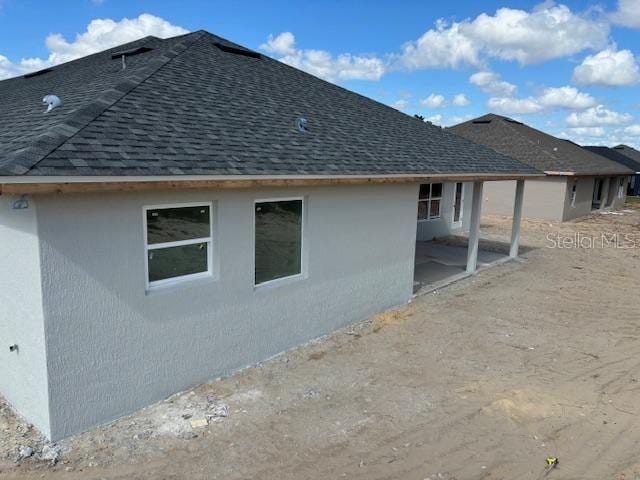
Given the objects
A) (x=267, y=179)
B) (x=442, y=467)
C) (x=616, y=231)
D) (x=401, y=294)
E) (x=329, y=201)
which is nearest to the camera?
(x=442, y=467)

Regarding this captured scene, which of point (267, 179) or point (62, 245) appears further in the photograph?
point (267, 179)

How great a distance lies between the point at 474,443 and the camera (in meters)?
5.48

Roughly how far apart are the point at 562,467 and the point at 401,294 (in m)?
5.93

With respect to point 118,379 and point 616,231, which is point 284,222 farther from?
point 616,231

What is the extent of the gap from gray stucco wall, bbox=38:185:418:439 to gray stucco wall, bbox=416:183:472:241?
10.1 metres

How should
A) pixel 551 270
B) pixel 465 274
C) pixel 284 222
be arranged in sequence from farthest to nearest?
pixel 551 270
pixel 465 274
pixel 284 222

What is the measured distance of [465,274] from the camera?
13.6m

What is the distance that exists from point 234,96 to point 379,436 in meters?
6.34

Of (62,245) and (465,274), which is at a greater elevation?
(62,245)

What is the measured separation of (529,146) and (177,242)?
2725 centimetres

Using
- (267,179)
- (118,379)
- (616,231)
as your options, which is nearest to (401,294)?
(267,179)

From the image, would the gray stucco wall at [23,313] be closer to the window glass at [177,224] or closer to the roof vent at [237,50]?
the window glass at [177,224]

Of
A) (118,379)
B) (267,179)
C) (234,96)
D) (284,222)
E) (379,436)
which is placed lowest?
(379,436)

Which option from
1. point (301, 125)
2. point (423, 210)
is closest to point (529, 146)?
point (423, 210)
